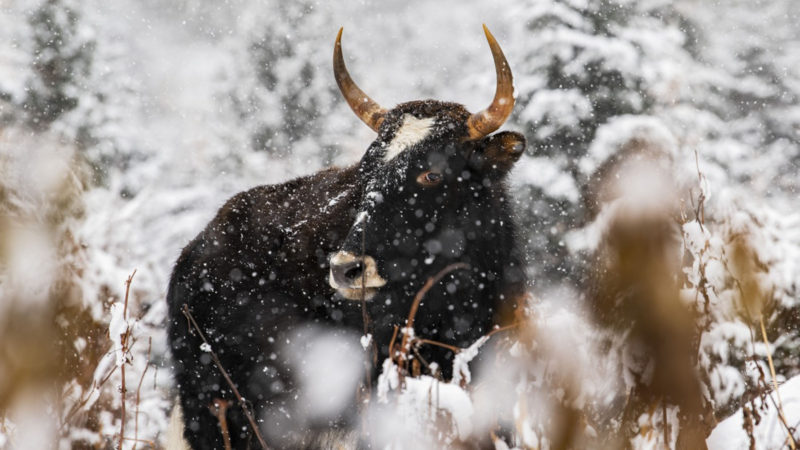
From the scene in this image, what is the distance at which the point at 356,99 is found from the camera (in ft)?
17.6

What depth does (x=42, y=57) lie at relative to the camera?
1351cm

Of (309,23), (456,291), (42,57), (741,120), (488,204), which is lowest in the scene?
(456,291)

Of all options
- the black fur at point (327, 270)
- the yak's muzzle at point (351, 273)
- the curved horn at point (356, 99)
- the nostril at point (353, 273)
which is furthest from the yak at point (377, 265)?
the curved horn at point (356, 99)

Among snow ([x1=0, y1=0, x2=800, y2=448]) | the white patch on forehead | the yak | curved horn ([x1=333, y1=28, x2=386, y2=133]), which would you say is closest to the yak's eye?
the yak

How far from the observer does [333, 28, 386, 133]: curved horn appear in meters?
5.25

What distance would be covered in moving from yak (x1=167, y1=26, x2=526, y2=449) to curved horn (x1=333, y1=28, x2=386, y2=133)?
413mm

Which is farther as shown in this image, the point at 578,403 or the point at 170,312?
the point at 170,312

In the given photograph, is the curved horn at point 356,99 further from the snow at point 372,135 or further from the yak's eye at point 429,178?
the yak's eye at point 429,178

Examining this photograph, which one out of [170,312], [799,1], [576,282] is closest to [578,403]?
→ [170,312]

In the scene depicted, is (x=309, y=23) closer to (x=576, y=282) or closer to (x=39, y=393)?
(x=576, y=282)

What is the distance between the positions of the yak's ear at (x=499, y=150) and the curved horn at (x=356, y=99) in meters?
0.97

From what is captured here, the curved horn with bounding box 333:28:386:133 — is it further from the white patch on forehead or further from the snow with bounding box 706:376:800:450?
the snow with bounding box 706:376:800:450

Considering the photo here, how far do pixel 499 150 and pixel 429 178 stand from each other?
0.68m

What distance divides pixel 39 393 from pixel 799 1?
15606mm
